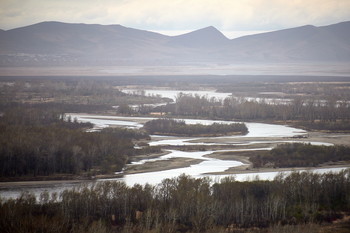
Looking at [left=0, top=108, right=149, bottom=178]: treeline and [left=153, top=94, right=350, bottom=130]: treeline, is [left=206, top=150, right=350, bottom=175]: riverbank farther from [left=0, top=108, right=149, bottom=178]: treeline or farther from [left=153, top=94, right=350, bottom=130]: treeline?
[left=153, top=94, right=350, bottom=130]: treeline

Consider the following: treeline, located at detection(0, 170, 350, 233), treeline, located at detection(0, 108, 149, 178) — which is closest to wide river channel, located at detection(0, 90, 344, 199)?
treeline, located at detection(0, 108, 149, 178)

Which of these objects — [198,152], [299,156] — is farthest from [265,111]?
[299,156]

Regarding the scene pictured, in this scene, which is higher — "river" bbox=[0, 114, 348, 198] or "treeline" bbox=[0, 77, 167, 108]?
"treeline" bbox=[0, 77, 167, 108]

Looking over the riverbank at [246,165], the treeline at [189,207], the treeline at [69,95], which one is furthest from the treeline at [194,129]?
the treeline at [189,207]

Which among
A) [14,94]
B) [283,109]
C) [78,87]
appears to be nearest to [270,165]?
[283,109]

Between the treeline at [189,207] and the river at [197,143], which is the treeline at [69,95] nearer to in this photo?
the river at [197,143]
